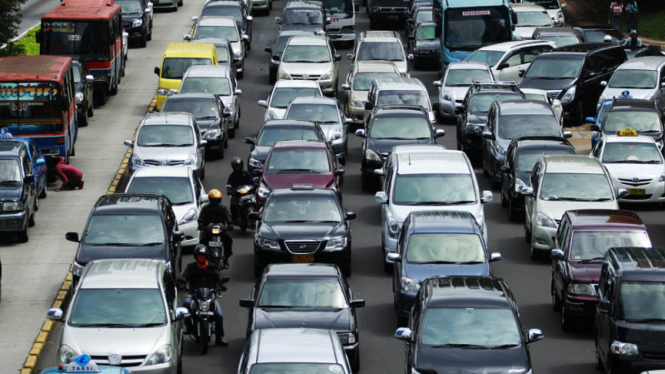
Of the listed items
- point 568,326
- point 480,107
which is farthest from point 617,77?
point 568,326

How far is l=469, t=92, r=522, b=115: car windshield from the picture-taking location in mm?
36062

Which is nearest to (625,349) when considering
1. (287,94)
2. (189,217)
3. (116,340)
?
(116,340)

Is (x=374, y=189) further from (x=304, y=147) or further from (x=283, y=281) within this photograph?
(x=283, y=281)

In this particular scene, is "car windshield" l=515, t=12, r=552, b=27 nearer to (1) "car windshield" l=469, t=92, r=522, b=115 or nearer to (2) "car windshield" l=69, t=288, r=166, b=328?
(1) "car windshield" l=469, t=92, r=522, b=115

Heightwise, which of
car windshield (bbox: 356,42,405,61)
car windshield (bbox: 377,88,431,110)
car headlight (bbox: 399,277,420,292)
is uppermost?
car headlight (bbox: 399,277,420,292)

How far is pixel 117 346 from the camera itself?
18.4 m

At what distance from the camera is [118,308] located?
63.2 ft

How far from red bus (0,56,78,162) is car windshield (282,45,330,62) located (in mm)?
10709

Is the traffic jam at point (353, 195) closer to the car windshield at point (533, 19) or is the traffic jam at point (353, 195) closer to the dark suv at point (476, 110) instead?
the dark suv at point (476, 110)

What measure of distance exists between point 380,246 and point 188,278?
7341 mm

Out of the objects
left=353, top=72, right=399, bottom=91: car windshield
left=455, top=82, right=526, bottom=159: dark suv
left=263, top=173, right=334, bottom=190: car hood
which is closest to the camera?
left=263, top=173, right=334, bottom=190: car hood

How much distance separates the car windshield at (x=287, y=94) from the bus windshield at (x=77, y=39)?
7.29 m

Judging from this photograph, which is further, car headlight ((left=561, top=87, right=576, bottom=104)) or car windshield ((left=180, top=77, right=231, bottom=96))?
car headlight ((left=561, top=87, right=576, bottom=104))

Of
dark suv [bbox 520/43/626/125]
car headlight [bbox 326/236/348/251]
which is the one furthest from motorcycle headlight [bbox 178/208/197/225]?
dark suv [bbox 520/43/626/125]
